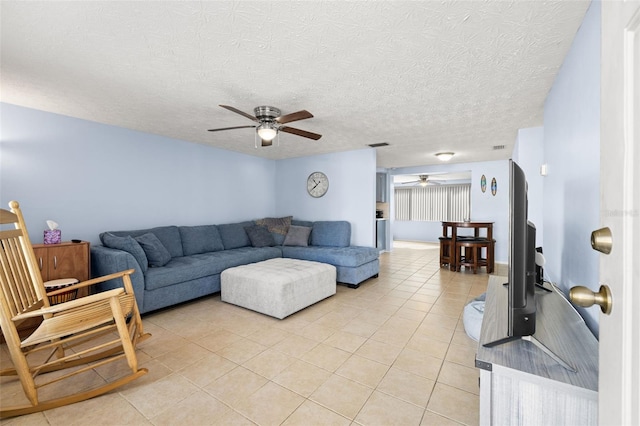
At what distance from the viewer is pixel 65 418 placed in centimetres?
156

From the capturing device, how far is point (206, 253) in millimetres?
4234

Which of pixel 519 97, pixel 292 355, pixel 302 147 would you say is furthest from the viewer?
pixel 302 147

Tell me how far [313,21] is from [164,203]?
364 cm

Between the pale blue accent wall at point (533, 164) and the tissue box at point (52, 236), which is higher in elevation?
the pale blue accent wall at point (533, 164)

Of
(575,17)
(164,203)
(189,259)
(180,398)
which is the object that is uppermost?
(575,17)

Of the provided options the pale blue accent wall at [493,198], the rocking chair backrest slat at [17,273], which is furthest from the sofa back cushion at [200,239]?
the pale blue accent wall at [493,198]

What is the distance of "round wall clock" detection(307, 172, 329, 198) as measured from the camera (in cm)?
550

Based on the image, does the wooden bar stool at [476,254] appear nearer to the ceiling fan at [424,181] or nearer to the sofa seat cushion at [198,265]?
the sofa seat cushion at [198,265]

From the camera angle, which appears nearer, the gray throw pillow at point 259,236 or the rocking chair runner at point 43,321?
the rocking chair runner at point 43,321

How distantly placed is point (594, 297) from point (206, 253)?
14.3 feet

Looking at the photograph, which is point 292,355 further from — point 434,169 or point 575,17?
point 434,169

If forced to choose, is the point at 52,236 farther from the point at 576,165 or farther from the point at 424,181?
the point at 424,181

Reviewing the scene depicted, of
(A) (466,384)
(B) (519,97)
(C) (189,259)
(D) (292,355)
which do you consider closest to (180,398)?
(D) (292,355)

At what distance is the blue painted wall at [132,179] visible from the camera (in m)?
2.99
